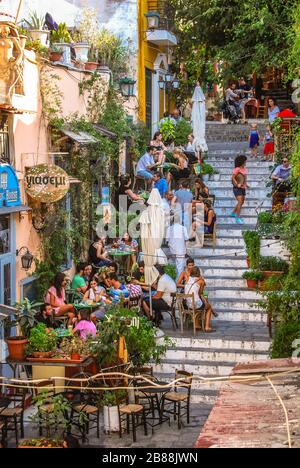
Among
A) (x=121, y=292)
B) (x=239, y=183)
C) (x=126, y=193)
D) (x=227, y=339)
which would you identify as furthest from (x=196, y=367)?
(x=239, y=183)

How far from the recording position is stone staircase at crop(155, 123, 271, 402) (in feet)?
56.2

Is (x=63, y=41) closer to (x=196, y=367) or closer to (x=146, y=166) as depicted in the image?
(x=146, y=166)

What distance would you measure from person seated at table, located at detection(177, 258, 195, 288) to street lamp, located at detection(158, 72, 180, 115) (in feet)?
39.0

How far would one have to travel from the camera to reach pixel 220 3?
86.0ft

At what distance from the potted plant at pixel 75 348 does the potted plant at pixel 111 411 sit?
813 millimetres

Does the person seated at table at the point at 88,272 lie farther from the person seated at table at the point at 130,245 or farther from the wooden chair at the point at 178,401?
the wooden chair at the point at 178,401

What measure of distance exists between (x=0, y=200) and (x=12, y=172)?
577 mm

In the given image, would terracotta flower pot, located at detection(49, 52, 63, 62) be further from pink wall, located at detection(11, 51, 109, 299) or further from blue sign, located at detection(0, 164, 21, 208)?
blue sign, located at detection(0, 164, 21, 208)

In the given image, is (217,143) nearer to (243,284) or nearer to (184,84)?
(184,84)

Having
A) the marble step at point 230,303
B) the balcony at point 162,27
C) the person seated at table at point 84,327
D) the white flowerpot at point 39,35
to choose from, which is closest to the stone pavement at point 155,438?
the person seated at table at point 84,327

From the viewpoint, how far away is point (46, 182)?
1681 centimetres

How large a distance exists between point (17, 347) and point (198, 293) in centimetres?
429

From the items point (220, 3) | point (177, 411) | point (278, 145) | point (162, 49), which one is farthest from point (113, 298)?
point (162, 49)

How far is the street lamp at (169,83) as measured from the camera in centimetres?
2980
